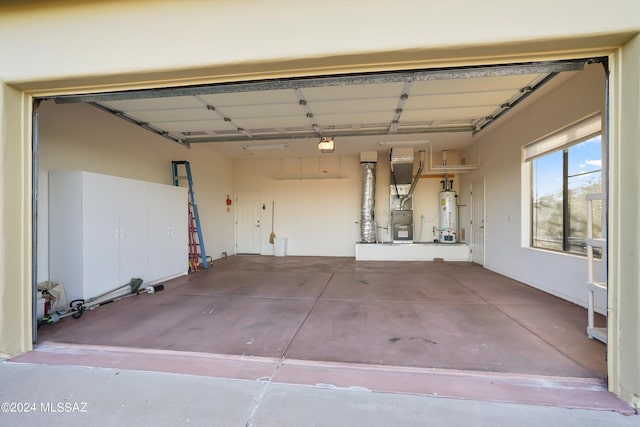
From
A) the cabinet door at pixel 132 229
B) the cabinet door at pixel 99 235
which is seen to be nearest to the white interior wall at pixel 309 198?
the cabinet door at pixel 132 229

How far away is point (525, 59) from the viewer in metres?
1.88

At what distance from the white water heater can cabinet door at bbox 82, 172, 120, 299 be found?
729 centimetres

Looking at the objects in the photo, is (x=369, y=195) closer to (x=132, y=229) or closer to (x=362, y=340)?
(x=362, y=340)

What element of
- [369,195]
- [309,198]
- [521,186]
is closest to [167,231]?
[309,198]

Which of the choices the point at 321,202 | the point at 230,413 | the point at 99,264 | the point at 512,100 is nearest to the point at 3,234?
the point at 99,264

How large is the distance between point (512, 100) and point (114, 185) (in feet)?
19.5

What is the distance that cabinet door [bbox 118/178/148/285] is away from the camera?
409 cm

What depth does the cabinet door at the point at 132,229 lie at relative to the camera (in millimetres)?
4090

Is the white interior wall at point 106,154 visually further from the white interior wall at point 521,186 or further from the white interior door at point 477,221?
the white interior door at point 477,221

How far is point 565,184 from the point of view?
3.96m

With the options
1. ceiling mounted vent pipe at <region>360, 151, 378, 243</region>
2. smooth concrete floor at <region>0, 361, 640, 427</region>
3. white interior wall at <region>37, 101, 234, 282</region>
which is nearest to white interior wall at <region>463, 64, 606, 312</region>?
ceiling mounted vent pipe at <region>360, 151, 378, 243</region>

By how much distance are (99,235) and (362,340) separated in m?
3.72

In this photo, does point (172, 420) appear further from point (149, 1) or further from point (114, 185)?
point (114, 185)

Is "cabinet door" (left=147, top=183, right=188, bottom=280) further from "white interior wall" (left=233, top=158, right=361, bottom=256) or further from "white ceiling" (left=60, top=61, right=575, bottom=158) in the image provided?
"white interior wall" (left=233, top=158, right=361, bottom=256)
